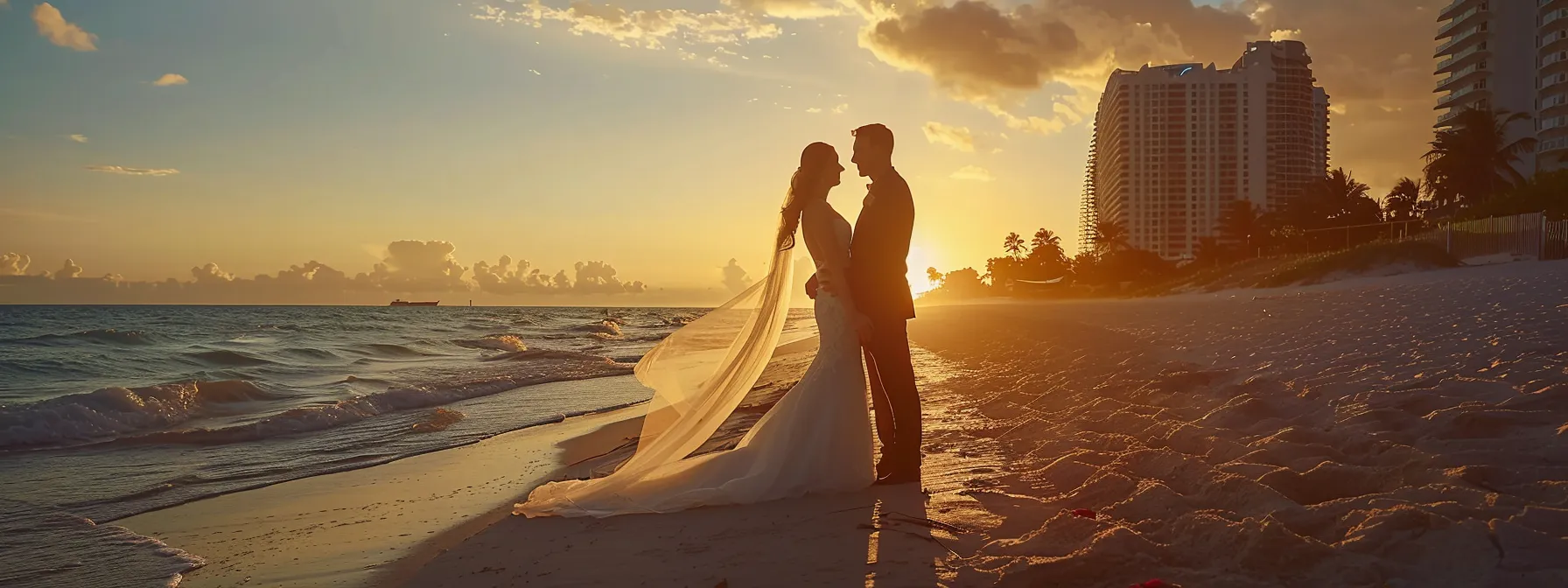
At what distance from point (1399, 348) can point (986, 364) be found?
19.9ft

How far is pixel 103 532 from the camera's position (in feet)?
18.2

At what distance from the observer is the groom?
494 cm

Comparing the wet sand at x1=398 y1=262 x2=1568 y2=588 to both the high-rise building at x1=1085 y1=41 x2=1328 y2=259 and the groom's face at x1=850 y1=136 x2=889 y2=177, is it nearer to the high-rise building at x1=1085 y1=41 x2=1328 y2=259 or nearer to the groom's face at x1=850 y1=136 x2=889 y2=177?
the groom's face at x1=850 y1=136 x2=889 y2=177

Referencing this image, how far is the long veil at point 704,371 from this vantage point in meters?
5.26

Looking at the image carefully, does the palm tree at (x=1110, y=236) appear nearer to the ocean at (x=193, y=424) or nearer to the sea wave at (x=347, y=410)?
the ocean at (x=193, y=424)

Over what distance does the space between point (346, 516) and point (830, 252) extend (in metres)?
3.61

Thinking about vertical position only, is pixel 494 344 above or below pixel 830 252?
below

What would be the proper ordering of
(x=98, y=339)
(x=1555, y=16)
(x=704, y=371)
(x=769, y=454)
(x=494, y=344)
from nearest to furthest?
(x=769, y=454), (x=704, y=371), (x=98, y=339), (x=494, y=344), (x=1555, y=16)

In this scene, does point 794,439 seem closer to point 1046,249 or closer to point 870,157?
point 870,157

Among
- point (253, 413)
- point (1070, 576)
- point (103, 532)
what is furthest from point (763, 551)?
point (253, 413)

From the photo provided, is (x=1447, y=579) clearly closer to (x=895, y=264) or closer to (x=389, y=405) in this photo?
(x=895, y=264)

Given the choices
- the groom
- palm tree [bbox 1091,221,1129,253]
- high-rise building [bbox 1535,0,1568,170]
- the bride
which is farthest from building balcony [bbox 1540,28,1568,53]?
the bride

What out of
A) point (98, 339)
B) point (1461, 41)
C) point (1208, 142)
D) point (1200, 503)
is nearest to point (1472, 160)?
point (1461, 41)

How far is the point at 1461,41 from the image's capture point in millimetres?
73750
